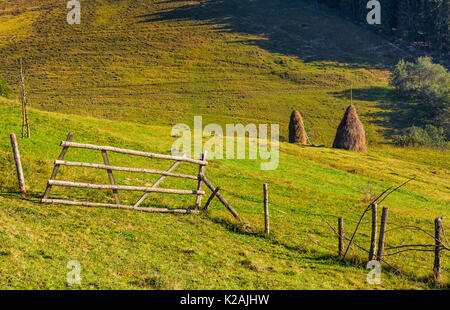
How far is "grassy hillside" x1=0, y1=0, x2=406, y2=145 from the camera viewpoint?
66875mm

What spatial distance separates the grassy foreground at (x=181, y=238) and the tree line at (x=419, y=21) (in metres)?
88.6

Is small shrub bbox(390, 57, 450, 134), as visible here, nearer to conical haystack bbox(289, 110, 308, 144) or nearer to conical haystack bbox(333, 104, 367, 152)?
conical haystack bbox(333, 104, 367, 152)

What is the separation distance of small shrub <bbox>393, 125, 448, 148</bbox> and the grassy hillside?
4.21 metres

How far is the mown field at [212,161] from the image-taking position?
416 inches

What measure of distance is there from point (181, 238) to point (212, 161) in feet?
50.1
